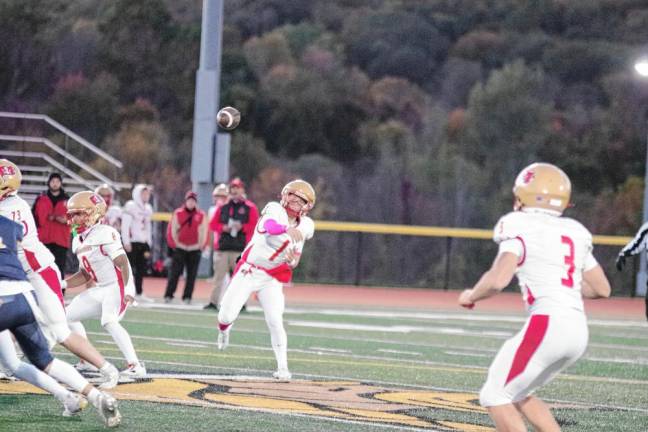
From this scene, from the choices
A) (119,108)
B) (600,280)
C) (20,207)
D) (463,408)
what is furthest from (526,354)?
(119,108)

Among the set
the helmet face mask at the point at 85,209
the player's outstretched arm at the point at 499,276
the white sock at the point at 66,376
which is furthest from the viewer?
the helmet face mask at the point at 85,209

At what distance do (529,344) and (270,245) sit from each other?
4.63 meters

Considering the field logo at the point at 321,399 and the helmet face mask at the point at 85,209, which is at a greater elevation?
the helmet face mask at the point at 85,209

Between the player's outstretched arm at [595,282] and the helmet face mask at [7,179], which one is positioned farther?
the helmet face mask at [7,179]

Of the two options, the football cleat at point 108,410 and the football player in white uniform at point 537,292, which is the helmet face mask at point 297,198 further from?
the football player in white uniform at point 537,292

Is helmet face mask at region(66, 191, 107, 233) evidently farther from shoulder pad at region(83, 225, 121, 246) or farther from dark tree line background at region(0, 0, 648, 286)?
dark tree line background at region(0, 0, 648, 286)

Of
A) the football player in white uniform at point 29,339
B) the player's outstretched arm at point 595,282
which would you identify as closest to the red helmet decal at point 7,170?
the football player in white uniform at point 29,339

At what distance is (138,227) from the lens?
19.2 m

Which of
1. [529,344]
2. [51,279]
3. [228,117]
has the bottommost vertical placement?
[529,344]

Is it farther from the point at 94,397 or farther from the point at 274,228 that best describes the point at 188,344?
the point at 94,397

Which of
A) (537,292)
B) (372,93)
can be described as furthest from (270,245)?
(372,93)

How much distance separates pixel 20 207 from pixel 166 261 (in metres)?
18.4

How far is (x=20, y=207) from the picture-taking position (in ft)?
28.3

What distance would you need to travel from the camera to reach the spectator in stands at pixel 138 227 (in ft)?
62.5
